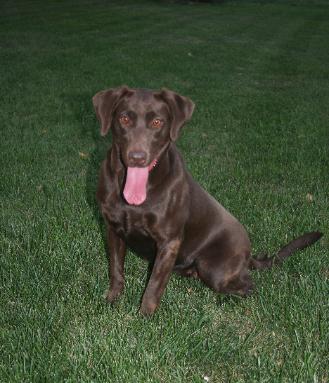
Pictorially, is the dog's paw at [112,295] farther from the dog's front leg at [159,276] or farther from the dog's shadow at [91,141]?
the dog's shadow at [91,141]

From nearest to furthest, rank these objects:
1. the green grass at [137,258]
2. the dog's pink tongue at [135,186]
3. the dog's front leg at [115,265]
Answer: the green grass at [137,258]
the dog's pink tongue at [135,186]
the dog's front leg at [115,265]

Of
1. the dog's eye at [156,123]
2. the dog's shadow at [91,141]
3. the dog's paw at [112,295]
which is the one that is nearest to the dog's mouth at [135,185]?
the dog's eye at [156,123]

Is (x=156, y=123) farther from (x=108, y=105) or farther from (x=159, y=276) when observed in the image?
(x=159, y=276)

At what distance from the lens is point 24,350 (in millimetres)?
3170

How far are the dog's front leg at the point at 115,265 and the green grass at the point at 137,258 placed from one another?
88 mm

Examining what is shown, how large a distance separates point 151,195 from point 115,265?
0.61 meters

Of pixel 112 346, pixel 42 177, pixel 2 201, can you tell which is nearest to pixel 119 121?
pixel 112 346

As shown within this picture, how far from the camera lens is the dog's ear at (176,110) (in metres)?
3.71

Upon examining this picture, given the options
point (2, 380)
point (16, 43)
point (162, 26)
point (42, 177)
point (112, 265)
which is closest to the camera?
point (2, 380)

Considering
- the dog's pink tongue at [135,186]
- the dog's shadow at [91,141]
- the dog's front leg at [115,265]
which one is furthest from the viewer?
the dog's shadow at [91,141]

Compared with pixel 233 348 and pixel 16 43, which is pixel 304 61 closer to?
pixel 16 43

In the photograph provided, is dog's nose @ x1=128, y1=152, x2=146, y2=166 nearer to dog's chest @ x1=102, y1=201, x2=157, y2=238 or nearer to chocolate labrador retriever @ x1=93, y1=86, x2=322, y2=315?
chocolate labrador retriever @ x1=93, y1=86, x2=322, y2=315

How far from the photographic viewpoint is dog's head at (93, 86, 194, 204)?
3.51 metres

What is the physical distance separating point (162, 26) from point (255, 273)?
1875 cm
